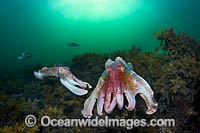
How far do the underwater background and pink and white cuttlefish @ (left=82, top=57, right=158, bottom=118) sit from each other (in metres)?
1.25

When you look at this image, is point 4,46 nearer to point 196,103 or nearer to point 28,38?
point 28,38

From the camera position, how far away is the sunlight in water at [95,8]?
7432 centimetres

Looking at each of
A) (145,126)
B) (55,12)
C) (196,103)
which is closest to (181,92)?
(196,103)

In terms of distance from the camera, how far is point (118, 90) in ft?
8.41

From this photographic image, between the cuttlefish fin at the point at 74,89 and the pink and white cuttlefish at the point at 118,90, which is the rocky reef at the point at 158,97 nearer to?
the cuttlefish fin at the point at 74,89

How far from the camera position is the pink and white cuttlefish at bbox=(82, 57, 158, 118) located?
247cm

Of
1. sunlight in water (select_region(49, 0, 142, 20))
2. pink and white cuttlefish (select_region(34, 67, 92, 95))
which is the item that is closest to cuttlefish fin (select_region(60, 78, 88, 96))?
pink and white cuttlefish (select_region(34, 67, 92, 95))

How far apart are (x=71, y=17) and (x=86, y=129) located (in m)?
106

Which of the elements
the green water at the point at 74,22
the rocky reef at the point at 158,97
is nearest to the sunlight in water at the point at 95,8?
the green water at the point at 74,22

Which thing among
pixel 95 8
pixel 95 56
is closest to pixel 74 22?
pixel 95 8

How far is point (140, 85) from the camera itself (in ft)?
8.34

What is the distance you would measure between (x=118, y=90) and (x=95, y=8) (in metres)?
97.0

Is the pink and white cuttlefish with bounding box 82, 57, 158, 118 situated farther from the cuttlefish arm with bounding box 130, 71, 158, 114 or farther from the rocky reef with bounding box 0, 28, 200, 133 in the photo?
the rocky reef with bounding box 0, 28, 200, 133

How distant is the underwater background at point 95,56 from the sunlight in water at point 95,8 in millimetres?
612
